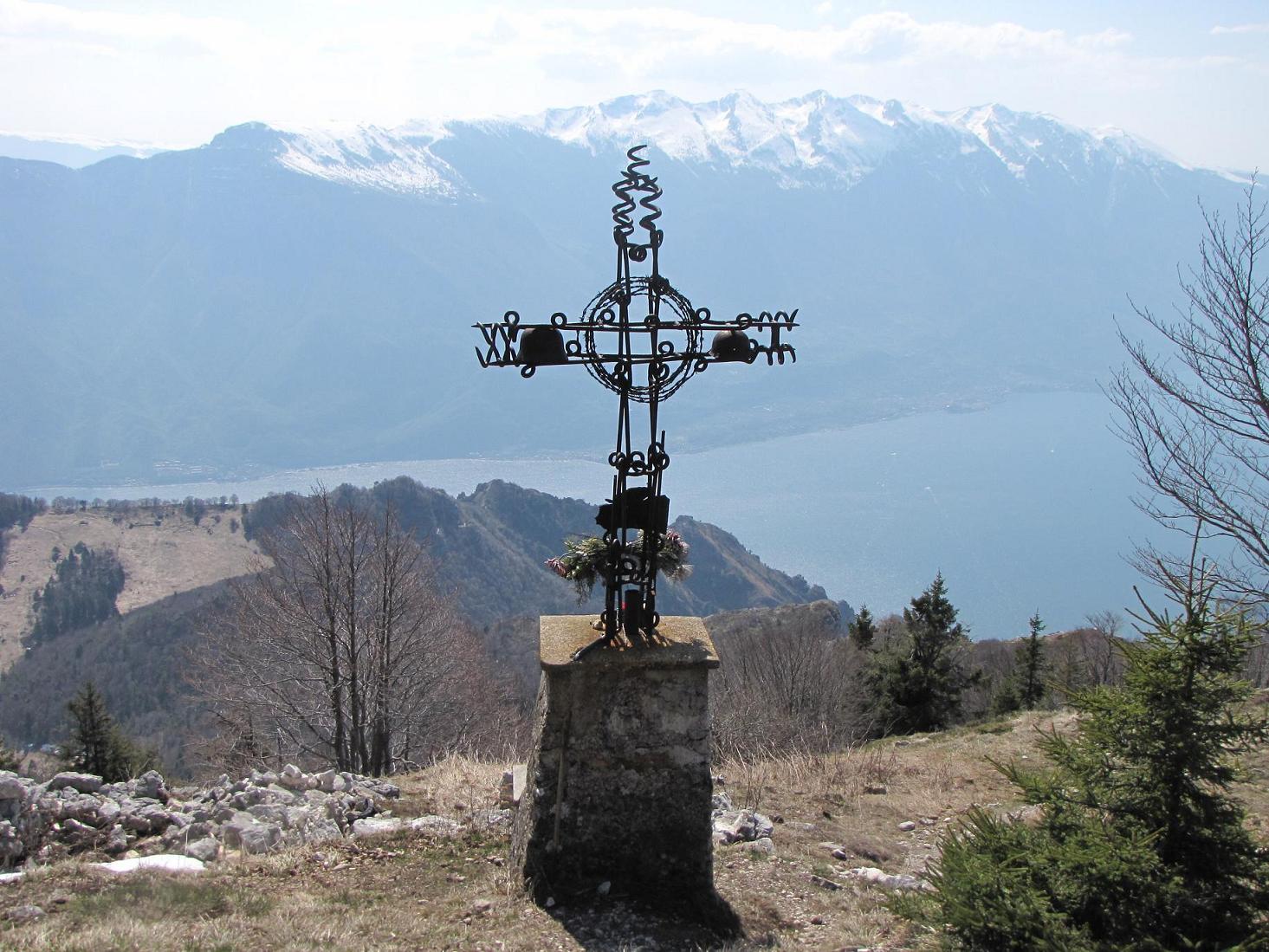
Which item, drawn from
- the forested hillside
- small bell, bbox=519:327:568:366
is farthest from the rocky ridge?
the forested hillside

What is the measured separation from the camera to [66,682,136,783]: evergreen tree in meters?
19.9

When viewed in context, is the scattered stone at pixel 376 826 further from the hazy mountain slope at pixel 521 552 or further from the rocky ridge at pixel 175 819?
the hazy mountain slope at pixel 521 552

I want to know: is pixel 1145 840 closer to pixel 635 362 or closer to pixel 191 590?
pixel 635 362

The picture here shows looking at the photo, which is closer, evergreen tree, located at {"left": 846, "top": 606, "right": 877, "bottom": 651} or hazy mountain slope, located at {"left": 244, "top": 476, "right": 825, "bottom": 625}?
evergreen tree, located at {"left": 846, "top": 606, "right": 877, "bottom": 651}

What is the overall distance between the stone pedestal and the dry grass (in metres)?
90.3

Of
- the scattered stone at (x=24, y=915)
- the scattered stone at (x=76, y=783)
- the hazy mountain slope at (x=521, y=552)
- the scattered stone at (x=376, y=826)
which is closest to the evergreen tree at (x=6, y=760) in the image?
the scattered stone at (x=76, y=783)

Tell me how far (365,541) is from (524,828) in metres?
19.0

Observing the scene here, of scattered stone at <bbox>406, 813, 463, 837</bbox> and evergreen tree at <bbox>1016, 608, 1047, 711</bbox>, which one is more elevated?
scattered stone at <bbox>406, 813, 463, 837</bbox>

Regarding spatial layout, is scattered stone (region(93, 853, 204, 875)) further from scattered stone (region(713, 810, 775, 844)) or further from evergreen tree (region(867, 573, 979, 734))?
evergreen tree (region(867, 573, 979, 734))

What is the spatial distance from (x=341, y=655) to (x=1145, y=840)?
2086 centimetres

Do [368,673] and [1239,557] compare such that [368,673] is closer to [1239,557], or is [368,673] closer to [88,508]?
[1239,557]

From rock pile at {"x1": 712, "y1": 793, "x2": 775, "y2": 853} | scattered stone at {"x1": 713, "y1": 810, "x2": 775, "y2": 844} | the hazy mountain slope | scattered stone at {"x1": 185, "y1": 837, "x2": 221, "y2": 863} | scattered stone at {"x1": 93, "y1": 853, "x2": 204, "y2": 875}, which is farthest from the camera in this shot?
the hazy mountain slope

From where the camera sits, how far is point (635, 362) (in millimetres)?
6316

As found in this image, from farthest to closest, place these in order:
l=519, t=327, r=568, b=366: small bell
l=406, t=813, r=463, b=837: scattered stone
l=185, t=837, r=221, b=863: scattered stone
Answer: l=406, t=813, r=463, b=837: scattered stone → l=185, t=837, r=221, b=863: scattered stone → l=519, t=327, r=568, b=366: small bell
